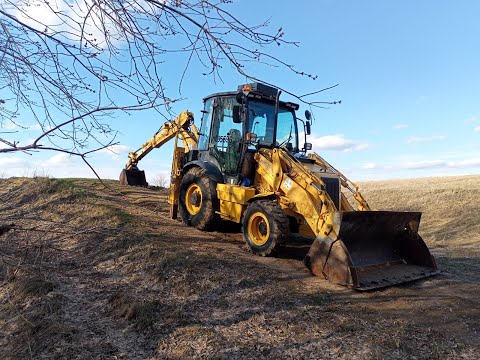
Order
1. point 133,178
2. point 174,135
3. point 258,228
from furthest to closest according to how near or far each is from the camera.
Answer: point 133,178, point 174,135, point 258,228

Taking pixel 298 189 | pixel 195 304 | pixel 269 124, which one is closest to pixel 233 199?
pixel 298 189

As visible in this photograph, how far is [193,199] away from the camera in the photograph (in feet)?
30.5

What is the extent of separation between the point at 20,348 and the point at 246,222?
3.94 meters

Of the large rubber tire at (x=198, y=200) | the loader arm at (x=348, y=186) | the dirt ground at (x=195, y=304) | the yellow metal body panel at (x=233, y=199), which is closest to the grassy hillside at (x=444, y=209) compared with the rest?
the loader arm at (x=348, y=186)

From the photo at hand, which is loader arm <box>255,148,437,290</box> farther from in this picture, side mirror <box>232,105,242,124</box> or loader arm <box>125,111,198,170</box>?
loader arm <box>125,111,198,170</box>

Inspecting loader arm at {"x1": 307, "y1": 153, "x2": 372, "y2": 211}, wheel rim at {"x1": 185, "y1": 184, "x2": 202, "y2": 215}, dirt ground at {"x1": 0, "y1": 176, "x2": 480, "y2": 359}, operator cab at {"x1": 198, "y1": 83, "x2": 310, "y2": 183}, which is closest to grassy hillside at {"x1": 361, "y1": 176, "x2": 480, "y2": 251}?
loader arm at {"x1": 307, "y1": 153, "x2": 372, "y2": 211}

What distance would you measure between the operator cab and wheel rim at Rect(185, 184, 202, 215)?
72 centimetres

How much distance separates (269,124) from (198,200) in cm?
233

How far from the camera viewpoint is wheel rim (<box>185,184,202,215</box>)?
9266 millimetres

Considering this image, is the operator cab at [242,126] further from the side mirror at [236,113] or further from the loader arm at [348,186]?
the loader arm at [348,186]

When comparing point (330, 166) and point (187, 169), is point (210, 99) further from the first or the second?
point (330, 166)

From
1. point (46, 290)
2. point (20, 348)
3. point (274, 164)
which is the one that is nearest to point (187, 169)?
point (274, 164)

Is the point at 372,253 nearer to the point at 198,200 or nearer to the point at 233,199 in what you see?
the point at 233,199

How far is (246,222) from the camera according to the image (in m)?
7.43
